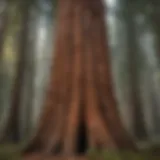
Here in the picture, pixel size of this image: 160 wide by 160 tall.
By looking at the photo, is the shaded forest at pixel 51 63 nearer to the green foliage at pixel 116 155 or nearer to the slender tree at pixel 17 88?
the slender tree at pixel 17 88

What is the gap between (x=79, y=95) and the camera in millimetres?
3650

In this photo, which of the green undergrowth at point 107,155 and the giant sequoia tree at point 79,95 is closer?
the green undergrowth at point 107,155

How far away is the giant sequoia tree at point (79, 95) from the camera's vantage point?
3.58 metres

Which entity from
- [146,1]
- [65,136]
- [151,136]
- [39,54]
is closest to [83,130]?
[65,136]

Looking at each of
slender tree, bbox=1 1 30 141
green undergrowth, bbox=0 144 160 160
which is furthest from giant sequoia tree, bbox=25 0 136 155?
slender tree, bbox=1 1 30 141

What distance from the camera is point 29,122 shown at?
520 cm

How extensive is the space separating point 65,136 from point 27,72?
1.97 meters

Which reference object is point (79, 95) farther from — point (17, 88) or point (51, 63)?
point (17, 88)

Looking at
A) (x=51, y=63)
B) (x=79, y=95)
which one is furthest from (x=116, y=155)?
(x=51, y=63)

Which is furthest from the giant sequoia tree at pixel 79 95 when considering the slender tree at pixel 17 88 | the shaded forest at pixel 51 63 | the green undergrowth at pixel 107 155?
the slender tree at pixel 17 88

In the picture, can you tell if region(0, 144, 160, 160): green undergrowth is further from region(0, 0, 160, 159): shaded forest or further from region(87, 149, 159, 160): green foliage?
region(0, 0, 160, 159): shaded forest

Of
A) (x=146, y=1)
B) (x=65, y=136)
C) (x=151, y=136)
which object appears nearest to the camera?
(x=65, y=136)

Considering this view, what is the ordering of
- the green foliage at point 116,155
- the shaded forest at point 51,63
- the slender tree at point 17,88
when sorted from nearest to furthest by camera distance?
the green foliage at point 116,155 → the slender tree at point 17,88 → the shaded forest at point 51,63

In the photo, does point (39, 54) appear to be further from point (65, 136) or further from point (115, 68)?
point (65, 136)
